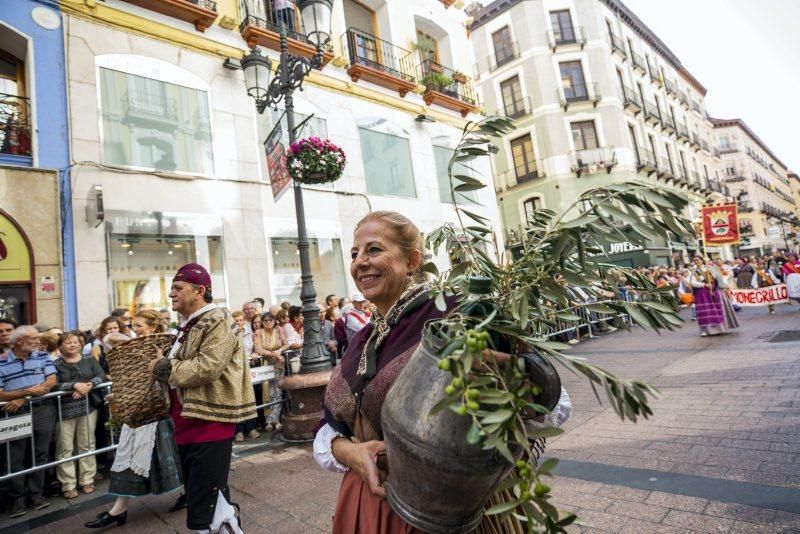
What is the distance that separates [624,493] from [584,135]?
84.6 feet

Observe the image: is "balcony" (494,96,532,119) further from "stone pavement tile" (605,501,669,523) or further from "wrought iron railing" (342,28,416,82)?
"stone pavement tile" (605,501,669,523)

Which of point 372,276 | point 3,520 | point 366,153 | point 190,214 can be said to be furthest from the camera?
point 366,153

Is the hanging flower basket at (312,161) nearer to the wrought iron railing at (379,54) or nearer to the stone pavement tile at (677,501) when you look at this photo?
the stone pavement tile at (677,501)

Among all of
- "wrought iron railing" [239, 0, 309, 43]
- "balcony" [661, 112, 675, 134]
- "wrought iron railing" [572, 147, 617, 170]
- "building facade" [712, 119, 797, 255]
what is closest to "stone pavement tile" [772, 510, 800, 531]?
"wrought iron railing" [239, 0, 309, 43]

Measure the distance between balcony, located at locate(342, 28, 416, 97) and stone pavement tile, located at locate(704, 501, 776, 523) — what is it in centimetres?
1256

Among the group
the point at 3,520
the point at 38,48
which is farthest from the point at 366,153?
the point at 3,520

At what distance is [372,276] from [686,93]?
4531cm

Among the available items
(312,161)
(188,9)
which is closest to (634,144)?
(188,9)

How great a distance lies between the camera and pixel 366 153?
12.8m

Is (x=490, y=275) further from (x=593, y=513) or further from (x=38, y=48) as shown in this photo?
(x=38, y=48)

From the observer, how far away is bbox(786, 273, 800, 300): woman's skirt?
448 inches

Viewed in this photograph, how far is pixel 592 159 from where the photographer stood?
2461cm

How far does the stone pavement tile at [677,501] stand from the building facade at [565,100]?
22.1m

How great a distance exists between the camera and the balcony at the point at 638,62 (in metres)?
28.2
